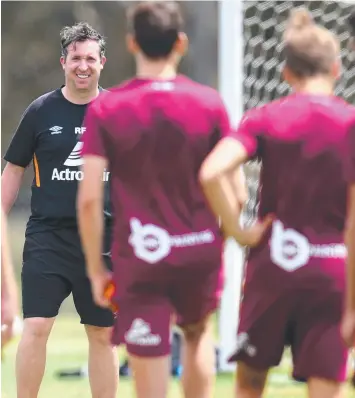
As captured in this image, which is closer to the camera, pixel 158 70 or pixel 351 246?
pixel 351 246

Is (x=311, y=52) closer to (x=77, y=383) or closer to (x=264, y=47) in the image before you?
(x=77, y=383)

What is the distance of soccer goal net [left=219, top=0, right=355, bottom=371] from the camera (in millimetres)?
9180

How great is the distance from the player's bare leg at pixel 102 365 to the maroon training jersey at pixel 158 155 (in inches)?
67.3

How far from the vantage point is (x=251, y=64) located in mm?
9719

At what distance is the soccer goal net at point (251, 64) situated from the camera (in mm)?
9180

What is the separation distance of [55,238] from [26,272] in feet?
0.78

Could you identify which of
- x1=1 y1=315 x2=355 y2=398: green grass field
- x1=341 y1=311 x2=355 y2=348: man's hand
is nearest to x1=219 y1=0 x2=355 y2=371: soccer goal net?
x1=1 y1=315 x2=355 y2=398: green grass field

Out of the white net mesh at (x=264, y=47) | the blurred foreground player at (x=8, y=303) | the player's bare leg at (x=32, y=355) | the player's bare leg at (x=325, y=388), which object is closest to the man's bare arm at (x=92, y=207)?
the blurred foreground player at (x=8, y=303)

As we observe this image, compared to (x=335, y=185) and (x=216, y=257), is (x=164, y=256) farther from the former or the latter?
(x=335, y=185)

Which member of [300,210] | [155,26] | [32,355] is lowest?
[32,355]

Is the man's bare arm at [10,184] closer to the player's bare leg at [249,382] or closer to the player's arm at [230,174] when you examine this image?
the player's arm at [230,174]

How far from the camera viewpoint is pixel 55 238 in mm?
6824

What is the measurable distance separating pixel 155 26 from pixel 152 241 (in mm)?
868

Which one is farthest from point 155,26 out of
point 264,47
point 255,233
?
point 264,47
